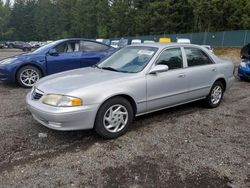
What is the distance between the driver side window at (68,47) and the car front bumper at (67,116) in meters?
4.46

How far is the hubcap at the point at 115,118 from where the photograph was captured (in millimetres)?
4177

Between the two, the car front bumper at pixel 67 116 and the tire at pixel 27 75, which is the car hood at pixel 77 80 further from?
the tire at pixel 27 75

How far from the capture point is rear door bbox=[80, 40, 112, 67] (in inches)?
333

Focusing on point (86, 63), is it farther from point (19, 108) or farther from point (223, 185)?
point (223, 185)

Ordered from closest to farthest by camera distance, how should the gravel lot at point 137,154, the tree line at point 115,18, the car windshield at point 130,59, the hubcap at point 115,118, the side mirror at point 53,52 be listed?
1. the gravel lot at point 137,154
2. the hubcap at point 115,118
3. the car windshield at point 130,59
4. the side mirror at point 53,52
5. the tree line at point 115,18

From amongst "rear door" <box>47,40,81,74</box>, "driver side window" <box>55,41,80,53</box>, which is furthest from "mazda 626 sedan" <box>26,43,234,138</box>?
"driver side window" <box>55,41,80,53</box>

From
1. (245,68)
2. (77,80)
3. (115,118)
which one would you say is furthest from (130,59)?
(245,68)

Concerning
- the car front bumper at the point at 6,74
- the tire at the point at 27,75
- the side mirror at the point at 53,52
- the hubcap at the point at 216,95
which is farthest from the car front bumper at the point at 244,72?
the car front bumper at the point at 6,74

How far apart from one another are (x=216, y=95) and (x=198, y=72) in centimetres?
94

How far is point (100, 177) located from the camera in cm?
321

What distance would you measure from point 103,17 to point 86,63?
175ft

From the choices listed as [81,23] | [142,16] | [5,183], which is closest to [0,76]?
[5,183]

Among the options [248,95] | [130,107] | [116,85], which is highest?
[116,85]

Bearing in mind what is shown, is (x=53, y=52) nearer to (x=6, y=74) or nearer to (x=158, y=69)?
(x=6, y=74)
